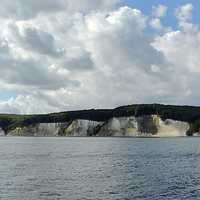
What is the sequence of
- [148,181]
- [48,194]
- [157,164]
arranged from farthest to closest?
[157,164] → [148,181] → [48,194]

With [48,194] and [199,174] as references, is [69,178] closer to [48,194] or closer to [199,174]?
[48,194]

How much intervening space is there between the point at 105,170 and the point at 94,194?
19.6 m

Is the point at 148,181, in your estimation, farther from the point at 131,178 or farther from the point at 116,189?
the point at 116,189

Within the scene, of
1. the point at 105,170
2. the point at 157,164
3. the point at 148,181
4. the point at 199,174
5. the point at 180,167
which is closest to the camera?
the point at 148,181

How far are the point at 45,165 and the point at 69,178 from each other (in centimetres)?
1556

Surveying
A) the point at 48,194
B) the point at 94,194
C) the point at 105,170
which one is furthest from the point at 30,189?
the point at 105,170

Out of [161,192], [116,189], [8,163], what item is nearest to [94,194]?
[116,189]

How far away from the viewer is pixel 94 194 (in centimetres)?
4350

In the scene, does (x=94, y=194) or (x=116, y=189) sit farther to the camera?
(x=116, y=189)

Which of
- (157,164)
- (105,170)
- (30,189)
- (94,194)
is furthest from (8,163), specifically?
A: (94,194)

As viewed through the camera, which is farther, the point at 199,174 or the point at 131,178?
the point at 199,174

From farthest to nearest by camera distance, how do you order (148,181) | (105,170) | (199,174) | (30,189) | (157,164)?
(157,164), (105,170), (199,174), (148,181), (30,189)

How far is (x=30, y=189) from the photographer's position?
1812 inches

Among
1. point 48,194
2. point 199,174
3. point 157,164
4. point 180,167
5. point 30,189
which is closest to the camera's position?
point 48,194
